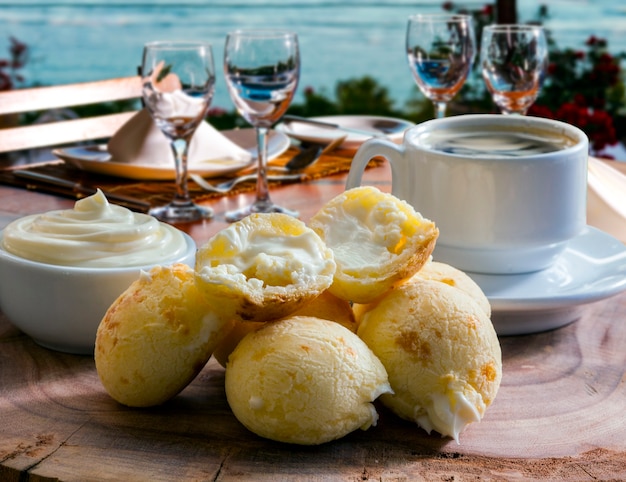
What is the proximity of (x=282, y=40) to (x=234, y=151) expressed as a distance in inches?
11.8

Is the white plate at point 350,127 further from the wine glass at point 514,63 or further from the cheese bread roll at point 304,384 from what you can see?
the cheese bread roll at point 304,384

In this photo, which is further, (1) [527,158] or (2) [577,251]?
(2) [577,251]

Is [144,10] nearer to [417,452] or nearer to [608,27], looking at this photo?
[608,27]

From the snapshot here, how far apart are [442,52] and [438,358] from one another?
1042 millimetres

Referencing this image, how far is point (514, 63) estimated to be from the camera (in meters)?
1.58

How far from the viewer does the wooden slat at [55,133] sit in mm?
1934

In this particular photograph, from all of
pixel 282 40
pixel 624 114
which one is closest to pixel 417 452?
pixel 282 40

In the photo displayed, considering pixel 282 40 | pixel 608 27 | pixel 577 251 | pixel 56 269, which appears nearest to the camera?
pixel 56 269

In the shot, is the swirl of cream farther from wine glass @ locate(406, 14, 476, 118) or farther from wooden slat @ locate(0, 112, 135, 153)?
wooden slat @ locate(0, 112, 135, 153)

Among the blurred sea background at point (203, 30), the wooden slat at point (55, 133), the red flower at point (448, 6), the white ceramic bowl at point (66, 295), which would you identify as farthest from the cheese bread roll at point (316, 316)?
the blurred sea background at point (203, 30)

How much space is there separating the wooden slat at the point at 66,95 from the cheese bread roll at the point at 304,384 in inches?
56.6

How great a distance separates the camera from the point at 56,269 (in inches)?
32.4

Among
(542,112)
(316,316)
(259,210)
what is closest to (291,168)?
(259,210)

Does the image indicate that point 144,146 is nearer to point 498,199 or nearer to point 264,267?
point 498,199
